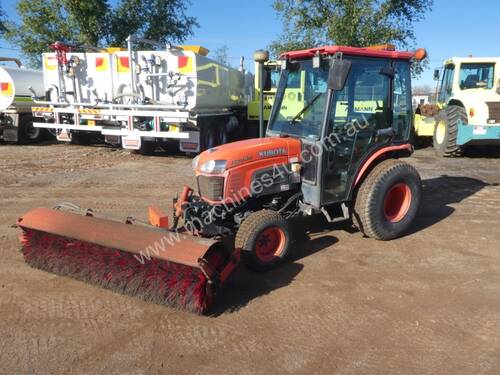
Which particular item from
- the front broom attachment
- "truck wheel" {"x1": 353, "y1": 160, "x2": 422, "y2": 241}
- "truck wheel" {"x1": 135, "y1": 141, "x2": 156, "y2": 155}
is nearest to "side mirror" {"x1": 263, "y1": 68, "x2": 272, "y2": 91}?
"truck wheel" {"x1": 353, "y1": 160, "x2": 422, "y2": 241}

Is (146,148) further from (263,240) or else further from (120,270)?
(120,270)

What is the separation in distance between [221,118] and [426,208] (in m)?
6.86

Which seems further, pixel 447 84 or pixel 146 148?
pixel 447 84

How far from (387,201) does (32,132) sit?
1233cm

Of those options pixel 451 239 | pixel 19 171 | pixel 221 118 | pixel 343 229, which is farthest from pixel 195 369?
pixel 221 118

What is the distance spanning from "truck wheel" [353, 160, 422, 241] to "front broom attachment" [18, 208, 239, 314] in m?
1.77

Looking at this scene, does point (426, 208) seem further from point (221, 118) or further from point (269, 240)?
point (221, 118)

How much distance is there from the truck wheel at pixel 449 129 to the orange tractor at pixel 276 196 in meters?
6.33

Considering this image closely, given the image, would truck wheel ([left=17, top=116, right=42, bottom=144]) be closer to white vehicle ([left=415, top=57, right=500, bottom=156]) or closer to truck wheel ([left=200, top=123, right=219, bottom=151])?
truck wheel ([left=200, top=123, right=219, bottom=151])

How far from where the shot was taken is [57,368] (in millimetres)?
2729

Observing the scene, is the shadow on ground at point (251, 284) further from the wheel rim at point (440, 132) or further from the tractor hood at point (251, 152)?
the wheel rim at point (440, 132)

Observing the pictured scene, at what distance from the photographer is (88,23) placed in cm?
1794

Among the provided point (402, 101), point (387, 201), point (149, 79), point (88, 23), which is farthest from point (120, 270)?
point (88, 23)

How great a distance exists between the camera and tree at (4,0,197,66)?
17859 millimetres
